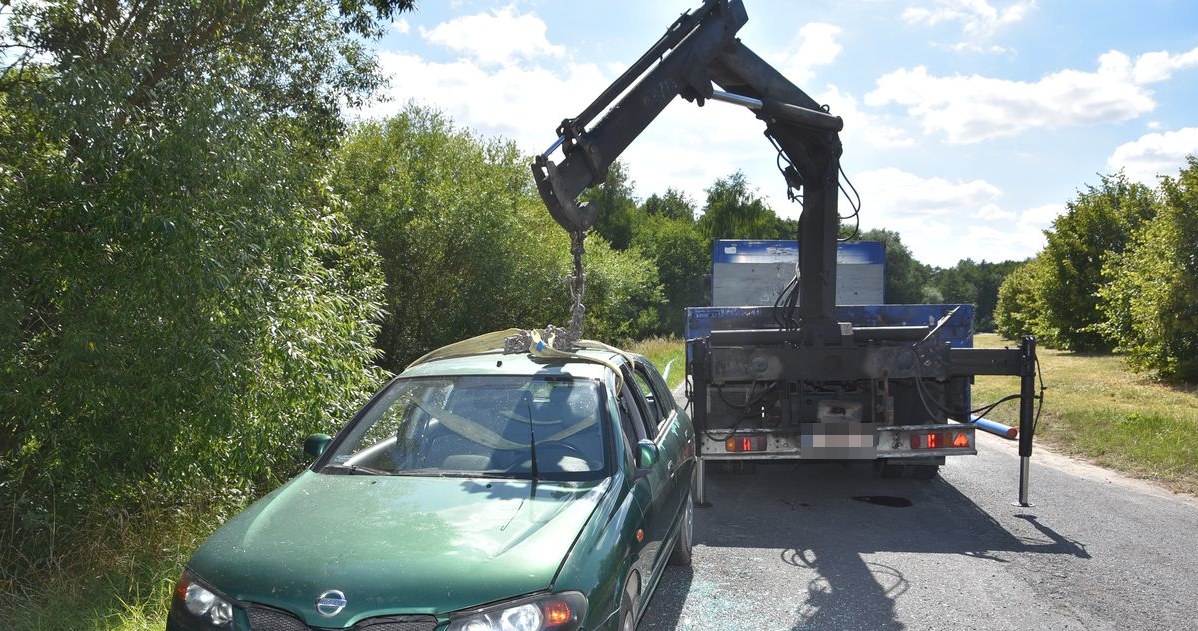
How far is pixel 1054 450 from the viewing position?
466 inches

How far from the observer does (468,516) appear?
3.55 meters

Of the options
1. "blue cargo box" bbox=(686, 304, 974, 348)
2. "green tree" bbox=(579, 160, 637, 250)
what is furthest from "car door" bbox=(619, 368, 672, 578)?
"green tree" bbox=(579, 160, 637, 250)

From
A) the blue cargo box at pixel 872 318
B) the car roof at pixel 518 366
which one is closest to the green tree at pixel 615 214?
the blue cargo box at pixel 872 318

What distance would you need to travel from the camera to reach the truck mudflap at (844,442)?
23.7 ft

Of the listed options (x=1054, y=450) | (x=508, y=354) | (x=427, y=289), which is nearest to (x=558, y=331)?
(x=508, y=354)

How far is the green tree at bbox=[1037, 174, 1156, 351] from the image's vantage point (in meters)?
30.8

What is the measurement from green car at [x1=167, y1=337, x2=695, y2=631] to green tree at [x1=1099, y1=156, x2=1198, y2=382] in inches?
703

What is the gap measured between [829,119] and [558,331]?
3.72 metres

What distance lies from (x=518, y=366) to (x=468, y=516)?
136cm

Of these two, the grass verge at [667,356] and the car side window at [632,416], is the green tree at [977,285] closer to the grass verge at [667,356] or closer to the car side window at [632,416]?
the grass verge at [667,356]

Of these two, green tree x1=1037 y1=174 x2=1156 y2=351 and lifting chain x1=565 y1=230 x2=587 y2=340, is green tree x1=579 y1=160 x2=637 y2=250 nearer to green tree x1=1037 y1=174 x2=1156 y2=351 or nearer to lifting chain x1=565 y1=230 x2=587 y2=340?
green tree x1=1037 y1=174 x2=1156 y2=351

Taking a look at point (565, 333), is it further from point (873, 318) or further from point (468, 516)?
point (873, 318)

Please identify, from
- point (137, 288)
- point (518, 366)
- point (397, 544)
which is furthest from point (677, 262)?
point (397, 544)

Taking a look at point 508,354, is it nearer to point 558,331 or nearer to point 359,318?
point 558,331
